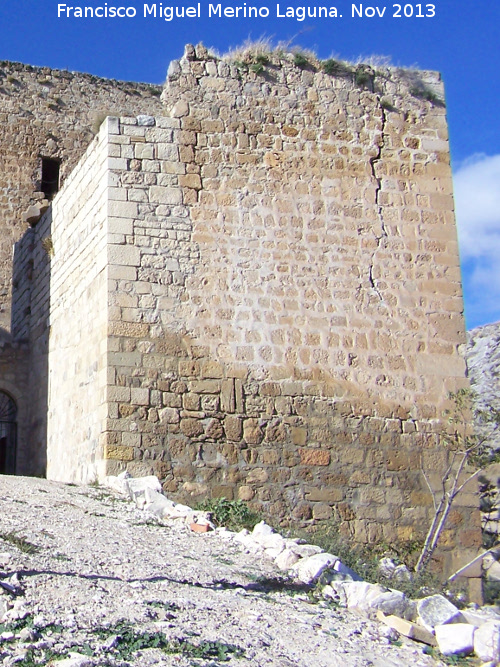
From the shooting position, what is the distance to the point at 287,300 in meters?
9.54

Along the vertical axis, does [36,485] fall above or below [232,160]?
below

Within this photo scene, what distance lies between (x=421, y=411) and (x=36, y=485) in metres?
3.99

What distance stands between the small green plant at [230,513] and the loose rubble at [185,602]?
0.68 m

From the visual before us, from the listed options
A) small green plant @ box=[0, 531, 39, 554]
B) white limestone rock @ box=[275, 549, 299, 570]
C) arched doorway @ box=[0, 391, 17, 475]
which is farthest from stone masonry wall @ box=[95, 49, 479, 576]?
arched doorway @ box=[0, 391, 17, 475]

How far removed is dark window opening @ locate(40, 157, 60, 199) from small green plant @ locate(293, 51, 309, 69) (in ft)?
24.0

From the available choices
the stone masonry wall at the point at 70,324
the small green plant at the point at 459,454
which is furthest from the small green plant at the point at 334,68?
the small green plant at the point at 459,454

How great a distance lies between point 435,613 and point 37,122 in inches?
513

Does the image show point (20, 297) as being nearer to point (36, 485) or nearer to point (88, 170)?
point (88, 170)

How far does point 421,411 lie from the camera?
31.7ft

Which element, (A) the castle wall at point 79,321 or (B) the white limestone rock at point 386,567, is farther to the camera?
(A) the castle wall at point 79,321

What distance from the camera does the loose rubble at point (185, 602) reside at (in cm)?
462

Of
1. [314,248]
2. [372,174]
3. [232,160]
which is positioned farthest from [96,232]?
[372,174]

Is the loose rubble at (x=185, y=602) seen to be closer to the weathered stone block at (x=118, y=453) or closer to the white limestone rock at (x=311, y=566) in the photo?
the white limestone rock at (x=311, y=566)

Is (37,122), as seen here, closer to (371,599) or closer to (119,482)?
(119,482)
